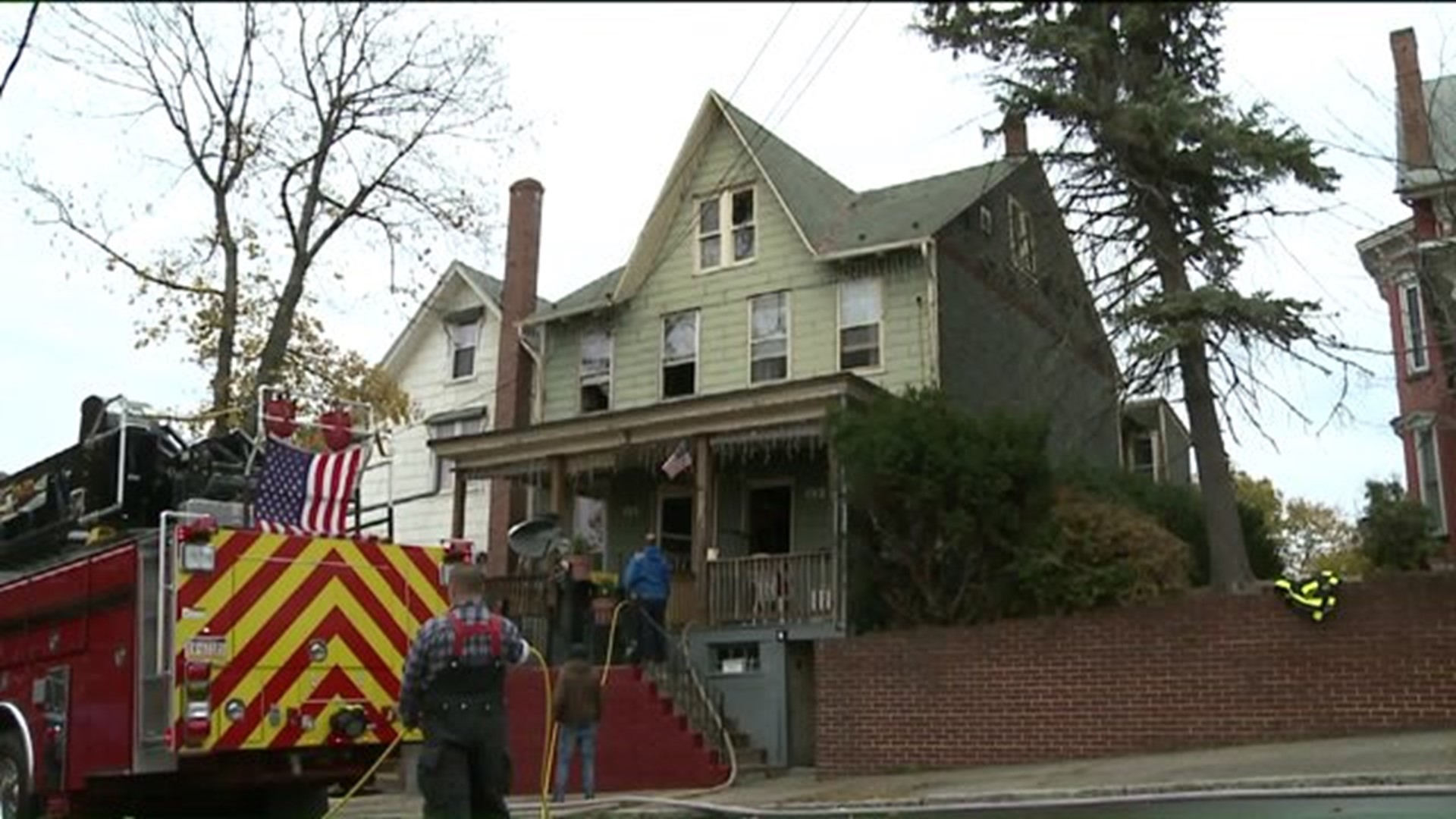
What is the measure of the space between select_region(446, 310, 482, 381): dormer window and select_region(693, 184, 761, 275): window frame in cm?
767

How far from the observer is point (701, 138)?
26.2 metres

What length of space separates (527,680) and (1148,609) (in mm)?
7863

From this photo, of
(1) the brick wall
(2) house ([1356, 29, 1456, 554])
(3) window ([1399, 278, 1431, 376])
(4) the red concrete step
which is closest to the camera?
(1) the brick wall

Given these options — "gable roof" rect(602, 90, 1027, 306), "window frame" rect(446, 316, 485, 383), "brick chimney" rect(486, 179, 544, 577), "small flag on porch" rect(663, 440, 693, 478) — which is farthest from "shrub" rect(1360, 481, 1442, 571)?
"window frame" rect(446, 316, 485, 383)

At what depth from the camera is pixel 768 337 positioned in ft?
82.4

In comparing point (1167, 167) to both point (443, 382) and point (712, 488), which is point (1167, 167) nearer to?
point (712, 488)

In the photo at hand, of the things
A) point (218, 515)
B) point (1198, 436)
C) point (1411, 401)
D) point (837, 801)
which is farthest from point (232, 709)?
point (1411, 401)

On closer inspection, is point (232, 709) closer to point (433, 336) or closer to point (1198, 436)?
point (1198, 436)

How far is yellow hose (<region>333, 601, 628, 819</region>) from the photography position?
8.97m

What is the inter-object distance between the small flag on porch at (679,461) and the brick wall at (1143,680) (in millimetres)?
5386

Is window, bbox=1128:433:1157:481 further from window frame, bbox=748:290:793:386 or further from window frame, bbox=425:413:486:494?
window frame, bbox=425:413:486:494

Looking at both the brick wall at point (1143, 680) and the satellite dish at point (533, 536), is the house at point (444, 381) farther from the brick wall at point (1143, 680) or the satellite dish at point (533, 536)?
the brick wall at point (1143, 680)

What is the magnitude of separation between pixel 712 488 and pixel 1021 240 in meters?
5.89

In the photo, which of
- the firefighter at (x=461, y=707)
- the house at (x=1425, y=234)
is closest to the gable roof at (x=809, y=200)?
the house at (x=1425, y=234)
